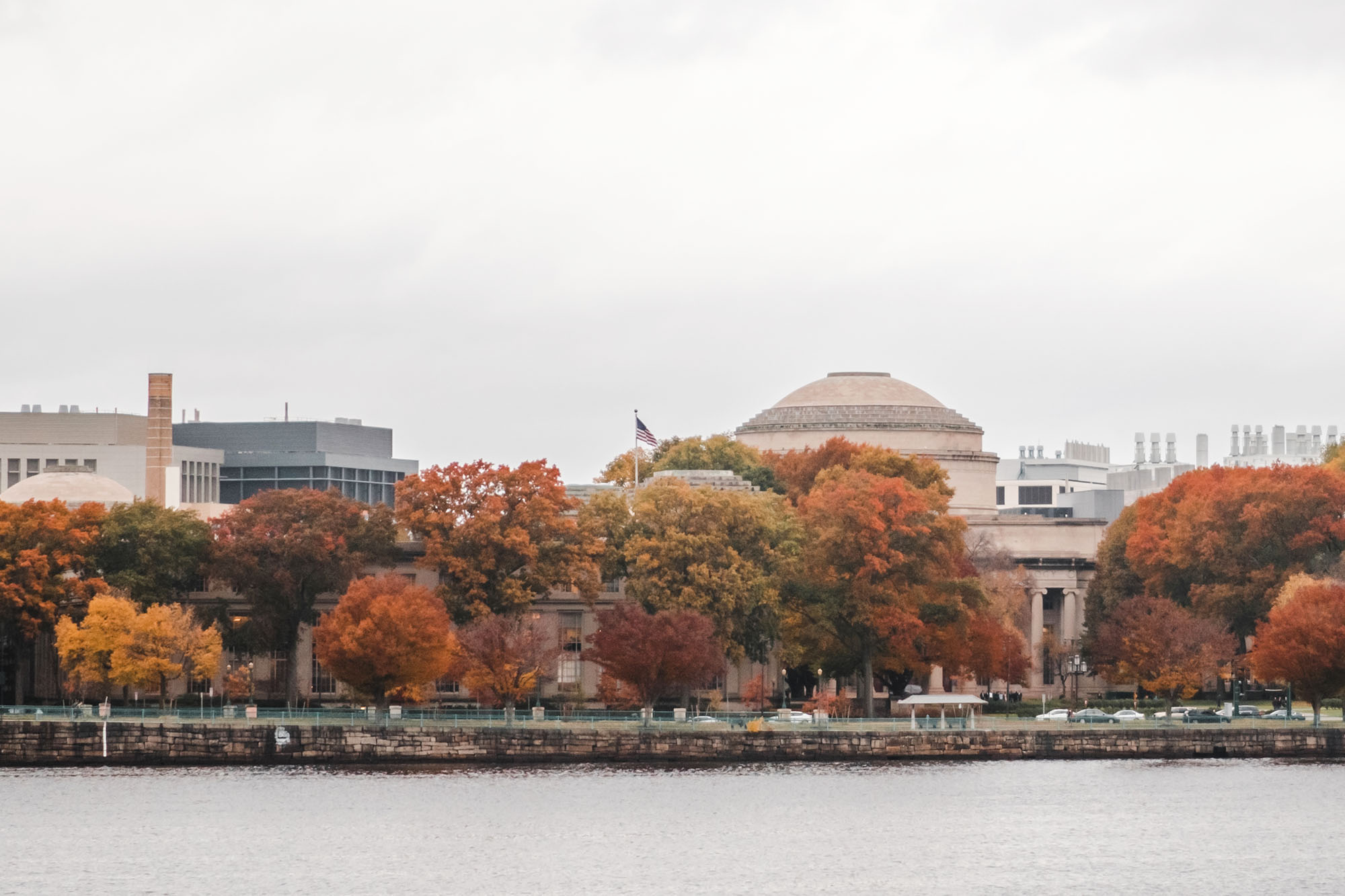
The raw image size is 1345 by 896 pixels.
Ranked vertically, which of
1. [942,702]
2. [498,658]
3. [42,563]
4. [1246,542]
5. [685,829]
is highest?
[1246,542]

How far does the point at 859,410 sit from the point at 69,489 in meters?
53.8

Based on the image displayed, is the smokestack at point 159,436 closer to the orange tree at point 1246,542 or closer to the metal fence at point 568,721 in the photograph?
the metal fence at point 568,721

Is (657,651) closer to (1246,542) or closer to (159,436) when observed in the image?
(1246,542)

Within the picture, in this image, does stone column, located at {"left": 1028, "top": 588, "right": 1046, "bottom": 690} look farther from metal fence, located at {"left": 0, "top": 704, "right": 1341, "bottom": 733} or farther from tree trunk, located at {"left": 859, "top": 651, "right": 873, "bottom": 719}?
metal fence, located at {"left": 0, "top": 704, "right": 1341, "bottom": 733}

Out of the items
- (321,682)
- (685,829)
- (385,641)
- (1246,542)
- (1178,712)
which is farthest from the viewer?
(1246,542)

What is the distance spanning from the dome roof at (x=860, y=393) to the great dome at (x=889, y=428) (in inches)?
1.8

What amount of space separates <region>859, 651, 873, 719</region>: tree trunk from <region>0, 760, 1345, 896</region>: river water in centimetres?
1358

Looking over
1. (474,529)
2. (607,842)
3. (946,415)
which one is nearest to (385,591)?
(474,529)

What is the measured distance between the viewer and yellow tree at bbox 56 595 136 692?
126 m

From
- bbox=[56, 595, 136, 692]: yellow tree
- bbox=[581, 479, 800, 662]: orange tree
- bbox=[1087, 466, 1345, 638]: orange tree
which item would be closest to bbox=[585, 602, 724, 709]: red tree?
bbox=[581, 479, 800, 662]: orange tree

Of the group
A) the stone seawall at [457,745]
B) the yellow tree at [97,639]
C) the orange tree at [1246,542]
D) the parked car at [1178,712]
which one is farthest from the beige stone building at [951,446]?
the yellow tree at [97,639]

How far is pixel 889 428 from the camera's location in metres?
184

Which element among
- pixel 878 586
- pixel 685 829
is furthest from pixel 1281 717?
pixel 685 829

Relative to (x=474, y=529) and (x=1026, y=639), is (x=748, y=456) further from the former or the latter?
(x=474, y=529)
